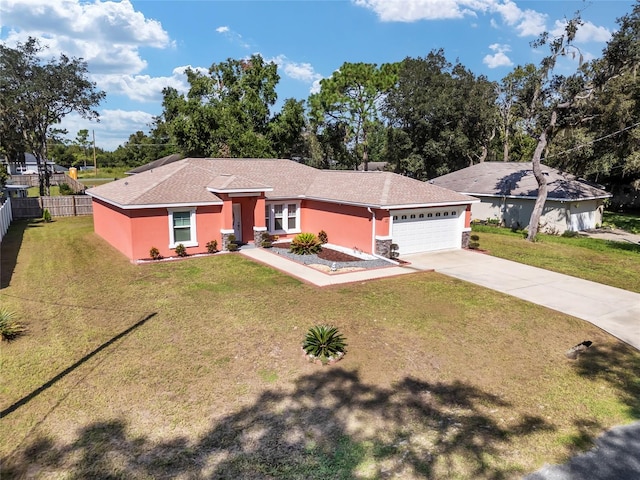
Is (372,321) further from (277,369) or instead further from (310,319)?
(277,369)

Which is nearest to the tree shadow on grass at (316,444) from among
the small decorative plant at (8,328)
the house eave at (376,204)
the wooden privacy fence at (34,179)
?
the small decorative plant at (8,328)

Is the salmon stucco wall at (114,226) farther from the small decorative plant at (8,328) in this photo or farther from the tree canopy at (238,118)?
the tree canopy at (238,118)

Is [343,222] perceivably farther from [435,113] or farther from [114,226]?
[435,113]

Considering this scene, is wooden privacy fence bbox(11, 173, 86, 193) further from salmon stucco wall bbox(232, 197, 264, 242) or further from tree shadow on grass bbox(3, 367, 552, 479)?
tree shadow on grass bbox(3, 367, 552, 479)

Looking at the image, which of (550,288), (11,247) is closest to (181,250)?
(11,247)

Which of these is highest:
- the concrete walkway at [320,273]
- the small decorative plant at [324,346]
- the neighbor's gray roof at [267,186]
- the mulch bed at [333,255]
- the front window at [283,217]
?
the neighbor's gray roof at [267,186]

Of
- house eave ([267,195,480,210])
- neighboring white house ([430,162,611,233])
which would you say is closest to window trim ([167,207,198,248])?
house eave ([267,195,480,210])
